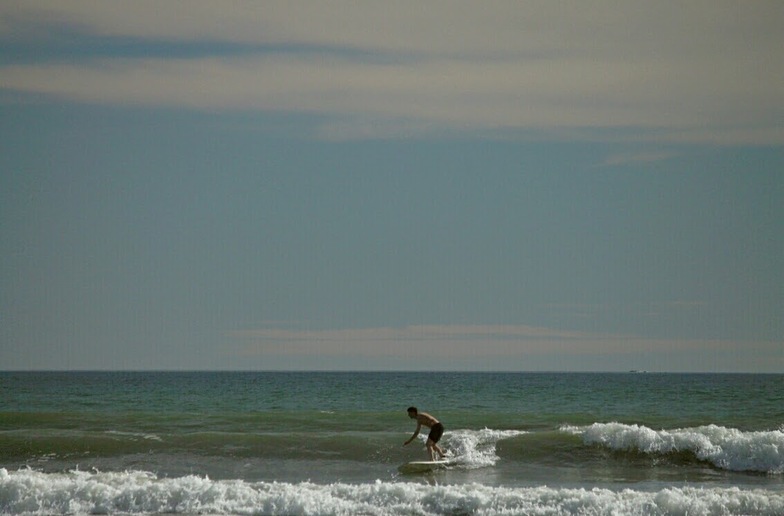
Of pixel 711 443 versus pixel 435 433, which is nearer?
pixel 435 433

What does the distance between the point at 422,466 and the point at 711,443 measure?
7.31 metres

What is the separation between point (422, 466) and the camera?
2117 centimetres

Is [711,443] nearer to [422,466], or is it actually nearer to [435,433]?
[435,433]

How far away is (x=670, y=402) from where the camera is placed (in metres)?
50.9

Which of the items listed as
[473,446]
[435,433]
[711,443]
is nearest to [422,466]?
[435,433]

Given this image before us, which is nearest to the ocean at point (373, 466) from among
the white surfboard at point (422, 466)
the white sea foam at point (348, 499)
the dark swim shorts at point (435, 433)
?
the white sea foam at point (348, 499)

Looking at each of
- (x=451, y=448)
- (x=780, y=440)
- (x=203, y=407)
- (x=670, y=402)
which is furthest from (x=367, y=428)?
(x=670, y=402)

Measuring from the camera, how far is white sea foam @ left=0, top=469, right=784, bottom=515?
16.7 meters

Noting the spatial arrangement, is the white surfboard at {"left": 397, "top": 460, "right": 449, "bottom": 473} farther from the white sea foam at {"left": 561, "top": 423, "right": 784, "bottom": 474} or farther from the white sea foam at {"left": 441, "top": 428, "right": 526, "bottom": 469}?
the white sea foam at {"left": 561, "top": 423, "right": 784, "bottom": 474}

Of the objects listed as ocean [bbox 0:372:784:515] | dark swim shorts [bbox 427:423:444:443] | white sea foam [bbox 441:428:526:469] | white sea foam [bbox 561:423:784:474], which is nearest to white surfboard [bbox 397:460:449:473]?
ocean [bbox 0:372:784:515]

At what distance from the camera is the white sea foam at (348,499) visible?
16672 millimetres

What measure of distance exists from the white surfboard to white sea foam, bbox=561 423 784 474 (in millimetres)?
4696

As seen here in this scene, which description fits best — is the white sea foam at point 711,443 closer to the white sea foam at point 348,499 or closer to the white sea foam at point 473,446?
the white sea foam at point 473,446

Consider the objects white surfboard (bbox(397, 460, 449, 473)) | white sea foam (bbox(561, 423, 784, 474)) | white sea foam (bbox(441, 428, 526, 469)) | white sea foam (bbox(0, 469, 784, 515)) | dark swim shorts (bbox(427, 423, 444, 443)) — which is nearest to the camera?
white sea foam (bbox(0, 469, 784, 515))
